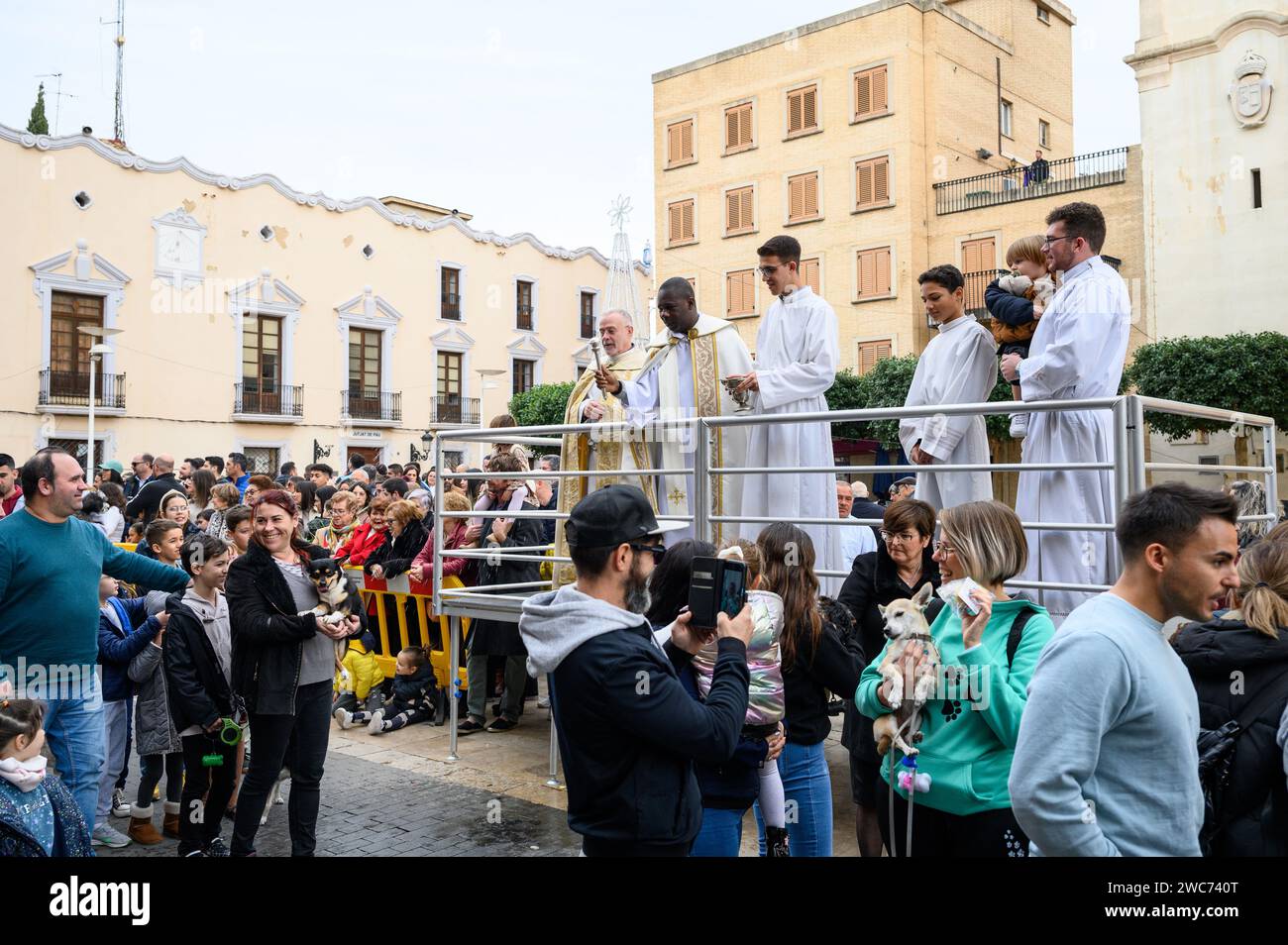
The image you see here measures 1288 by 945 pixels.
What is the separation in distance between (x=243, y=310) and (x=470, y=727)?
28.7 metres

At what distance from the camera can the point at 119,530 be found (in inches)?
396

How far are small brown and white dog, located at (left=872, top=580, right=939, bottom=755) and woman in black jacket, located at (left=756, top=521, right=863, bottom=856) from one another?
2.39ft

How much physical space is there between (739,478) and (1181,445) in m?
21.5

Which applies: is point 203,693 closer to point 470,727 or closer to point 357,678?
point 470,727

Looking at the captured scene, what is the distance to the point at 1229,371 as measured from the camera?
2409 centimetres

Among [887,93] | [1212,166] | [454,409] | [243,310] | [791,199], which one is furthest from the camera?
[454,409]

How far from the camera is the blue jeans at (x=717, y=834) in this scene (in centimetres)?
350

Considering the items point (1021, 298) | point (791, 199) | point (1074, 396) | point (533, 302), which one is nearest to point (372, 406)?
point (533, 302)

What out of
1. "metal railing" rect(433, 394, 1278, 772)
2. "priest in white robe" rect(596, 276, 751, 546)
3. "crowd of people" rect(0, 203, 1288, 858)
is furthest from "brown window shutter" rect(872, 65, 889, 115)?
"priest in white robe" rect(596, 276, 751, 546)

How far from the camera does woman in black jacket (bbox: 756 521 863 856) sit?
13.3 ft

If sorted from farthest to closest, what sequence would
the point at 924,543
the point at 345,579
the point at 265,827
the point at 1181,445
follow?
the point at 1181,445
the point at 265,827
the point at 345,579
the point at 924,543

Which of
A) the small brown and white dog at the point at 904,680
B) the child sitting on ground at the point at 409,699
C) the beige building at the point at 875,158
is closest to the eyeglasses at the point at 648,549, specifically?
the small brown and white dog at the point at 904,680
